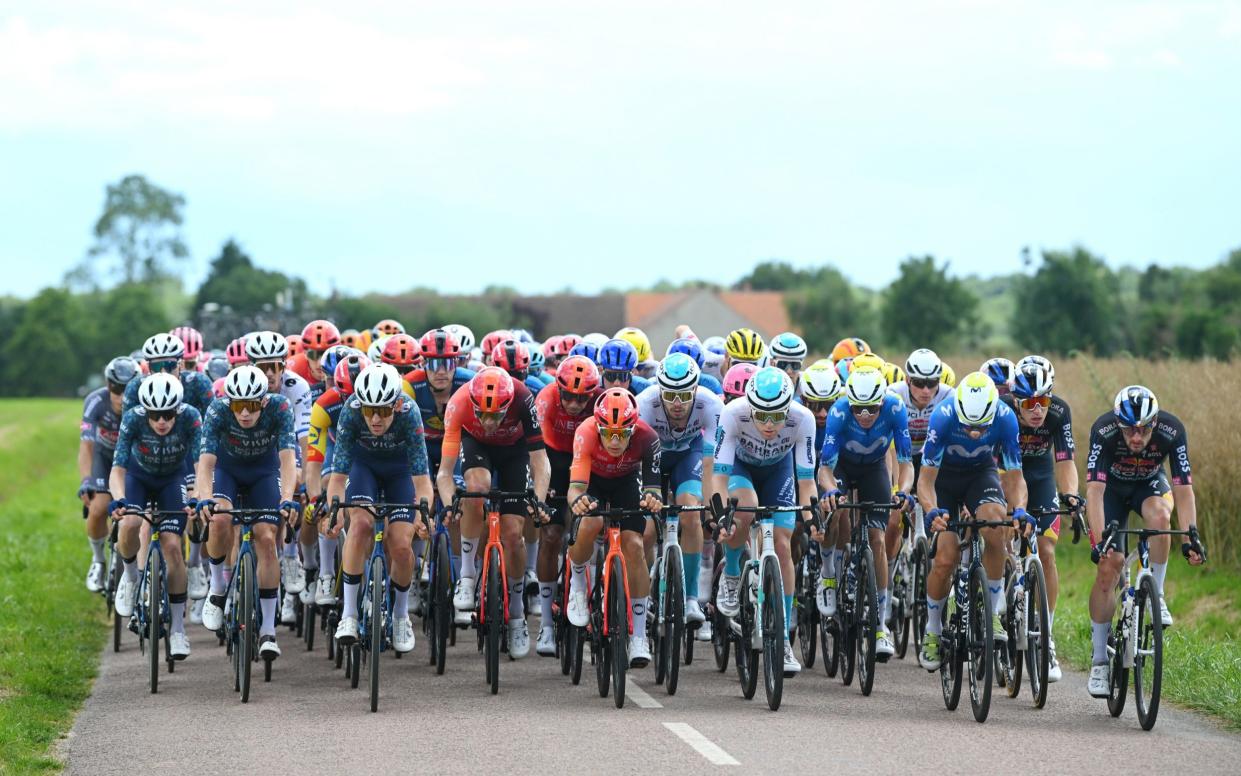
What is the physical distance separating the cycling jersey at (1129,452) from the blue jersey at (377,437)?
4279 millimetres

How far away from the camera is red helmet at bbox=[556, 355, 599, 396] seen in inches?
480

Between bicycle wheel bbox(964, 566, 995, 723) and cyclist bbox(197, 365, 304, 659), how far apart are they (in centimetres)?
431

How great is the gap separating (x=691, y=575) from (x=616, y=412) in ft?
5.62

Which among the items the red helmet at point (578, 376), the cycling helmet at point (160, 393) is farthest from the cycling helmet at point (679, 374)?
the cycling helmet at point (160, 393)

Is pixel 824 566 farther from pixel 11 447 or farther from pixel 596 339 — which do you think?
pixel 11 447

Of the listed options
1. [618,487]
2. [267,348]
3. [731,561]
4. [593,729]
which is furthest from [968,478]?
[267,348]

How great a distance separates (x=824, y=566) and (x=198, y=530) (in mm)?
4458

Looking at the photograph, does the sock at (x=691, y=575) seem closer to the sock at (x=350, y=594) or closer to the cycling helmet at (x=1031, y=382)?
the sock at (x=350, y=594)

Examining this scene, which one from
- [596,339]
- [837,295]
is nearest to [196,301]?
[837,295]

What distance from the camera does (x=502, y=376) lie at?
12242mm

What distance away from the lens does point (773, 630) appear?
11000 millimetres

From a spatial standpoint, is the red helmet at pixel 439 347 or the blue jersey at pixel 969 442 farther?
the red helmet at pixel 439 347

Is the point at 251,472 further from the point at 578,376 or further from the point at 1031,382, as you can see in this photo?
the point at 1031,382

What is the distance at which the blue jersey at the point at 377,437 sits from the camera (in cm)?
1190
